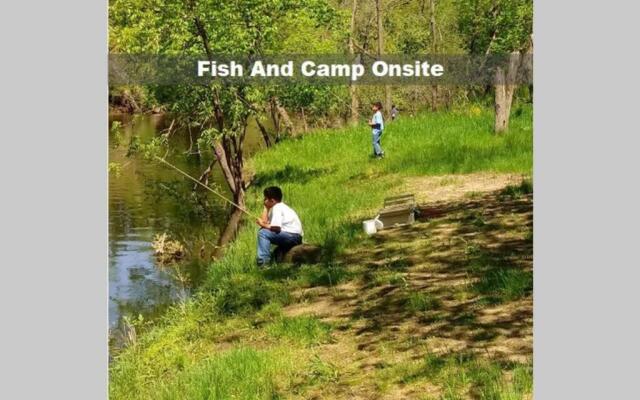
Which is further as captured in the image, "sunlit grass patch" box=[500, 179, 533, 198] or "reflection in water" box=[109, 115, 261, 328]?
"reflection in water" box=[109, 115, 261, 328]

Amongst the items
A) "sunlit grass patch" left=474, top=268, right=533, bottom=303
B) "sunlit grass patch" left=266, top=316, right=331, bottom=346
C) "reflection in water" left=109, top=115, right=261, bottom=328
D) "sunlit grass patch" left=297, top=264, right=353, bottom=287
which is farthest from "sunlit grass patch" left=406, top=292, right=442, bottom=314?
"reflection in water" left=109, top=115, right=261, bottom=328

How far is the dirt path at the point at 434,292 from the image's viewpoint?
8.90m

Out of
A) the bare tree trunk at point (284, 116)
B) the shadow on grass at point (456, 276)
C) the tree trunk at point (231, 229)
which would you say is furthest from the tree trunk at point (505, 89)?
the tree trunk at point (231, 229)

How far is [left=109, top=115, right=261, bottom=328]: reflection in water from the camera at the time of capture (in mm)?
12586

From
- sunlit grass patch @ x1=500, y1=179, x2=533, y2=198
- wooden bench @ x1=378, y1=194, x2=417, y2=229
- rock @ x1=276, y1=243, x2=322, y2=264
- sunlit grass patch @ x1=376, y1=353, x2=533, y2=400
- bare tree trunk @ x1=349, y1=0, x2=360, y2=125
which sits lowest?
sunlit grass patch @ x1=376, y1=353, x2=533, y2=400

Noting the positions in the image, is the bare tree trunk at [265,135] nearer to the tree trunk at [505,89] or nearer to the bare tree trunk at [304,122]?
the bare tree trunk at [304,122]

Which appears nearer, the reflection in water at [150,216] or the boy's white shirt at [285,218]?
the boy's white shirt at [285,218]

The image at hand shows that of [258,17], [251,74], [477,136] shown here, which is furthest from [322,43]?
[477,136]

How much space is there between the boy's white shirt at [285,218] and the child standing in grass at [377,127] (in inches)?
52.7

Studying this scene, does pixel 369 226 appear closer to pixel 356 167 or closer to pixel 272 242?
pixel 356 167

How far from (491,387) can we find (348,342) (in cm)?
206

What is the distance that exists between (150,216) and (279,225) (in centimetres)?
404

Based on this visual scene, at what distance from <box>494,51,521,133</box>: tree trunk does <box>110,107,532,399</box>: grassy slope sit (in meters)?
0.21

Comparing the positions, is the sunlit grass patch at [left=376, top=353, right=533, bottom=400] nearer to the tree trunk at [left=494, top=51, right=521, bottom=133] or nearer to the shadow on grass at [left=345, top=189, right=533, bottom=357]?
the shadow on grass at [left=345, top=189, right=533, bottom=357]
